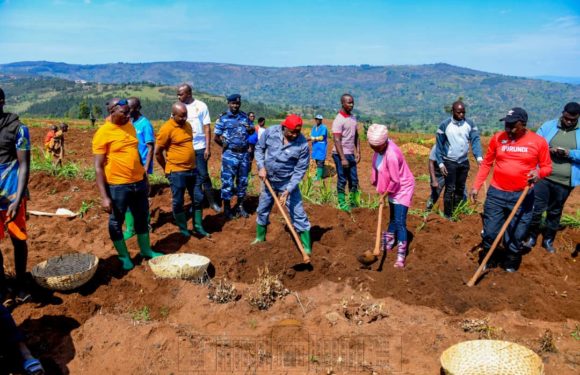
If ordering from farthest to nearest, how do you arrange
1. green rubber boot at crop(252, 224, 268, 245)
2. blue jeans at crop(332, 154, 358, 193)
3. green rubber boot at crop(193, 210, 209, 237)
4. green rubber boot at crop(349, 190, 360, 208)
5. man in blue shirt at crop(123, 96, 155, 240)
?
1. green rubber boot at crop(349, 190, 360, 208)
2. blue jeans at crop(332, 154, 358, 193)
3. green rubber boot at crop(193, 210, 209, 237)
4. man in blue shirt at crop(123, 96, 155, 240)
5. green rubber boot at crop(252, 224, 268, 245)

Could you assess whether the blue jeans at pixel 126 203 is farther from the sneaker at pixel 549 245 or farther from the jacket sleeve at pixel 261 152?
the sneaker at pixel 549 245

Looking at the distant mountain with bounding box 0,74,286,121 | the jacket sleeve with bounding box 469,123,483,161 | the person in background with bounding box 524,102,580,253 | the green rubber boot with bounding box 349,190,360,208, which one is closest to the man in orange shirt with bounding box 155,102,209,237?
the green rubber boot with bounding box 349,190,360,208

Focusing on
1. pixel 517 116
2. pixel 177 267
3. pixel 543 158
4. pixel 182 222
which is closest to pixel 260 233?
pixel 182 222

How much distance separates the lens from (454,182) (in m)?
6.17

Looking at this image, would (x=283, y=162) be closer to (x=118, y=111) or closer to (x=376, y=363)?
(x=118, y=111)

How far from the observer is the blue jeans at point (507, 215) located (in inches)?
181

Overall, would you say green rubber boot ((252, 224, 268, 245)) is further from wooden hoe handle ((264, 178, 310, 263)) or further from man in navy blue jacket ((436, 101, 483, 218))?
man in navy blue jacket ((436, 101, 483, 218))

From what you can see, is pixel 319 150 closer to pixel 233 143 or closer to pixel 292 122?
Result: pixel 233 143

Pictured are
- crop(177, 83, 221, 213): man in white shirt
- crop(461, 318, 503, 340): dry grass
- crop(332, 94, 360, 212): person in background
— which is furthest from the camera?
crop(332, 94, 360, 212): person in background

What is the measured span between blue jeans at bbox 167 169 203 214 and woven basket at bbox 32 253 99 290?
1.21 metres

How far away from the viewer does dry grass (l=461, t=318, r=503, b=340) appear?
12.2 ft

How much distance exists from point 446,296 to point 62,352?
11.4ft

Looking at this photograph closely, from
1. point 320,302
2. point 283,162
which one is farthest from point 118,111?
point 320,302

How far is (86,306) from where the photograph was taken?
4004 millimetres
